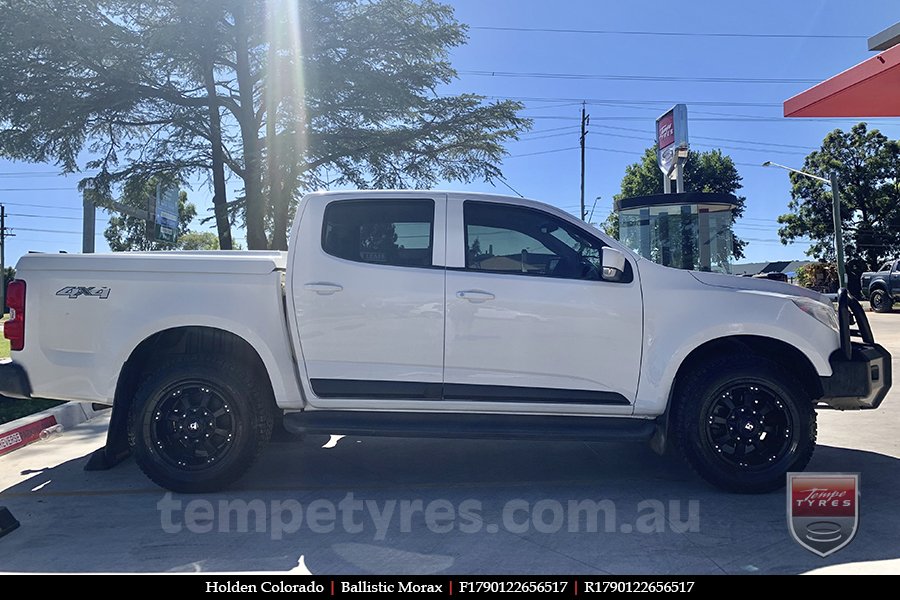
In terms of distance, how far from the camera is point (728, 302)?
445 cm

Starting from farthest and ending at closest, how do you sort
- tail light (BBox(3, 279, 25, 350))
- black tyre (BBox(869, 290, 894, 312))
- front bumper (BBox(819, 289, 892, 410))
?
1. black tyre (BBox(869, 290, 894, 312))
2. tail light (BBox(3, 279, 25, 350))
3. front bumper (BBox(819, 289, 892, 410))

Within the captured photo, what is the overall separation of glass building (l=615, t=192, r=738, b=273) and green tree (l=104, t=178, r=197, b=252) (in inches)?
399

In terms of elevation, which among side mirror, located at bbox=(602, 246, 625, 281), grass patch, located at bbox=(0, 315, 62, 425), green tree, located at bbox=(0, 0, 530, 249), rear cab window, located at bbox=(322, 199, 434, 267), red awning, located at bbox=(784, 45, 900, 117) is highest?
green tree, located at bbox=(0, 0, 530, 249)

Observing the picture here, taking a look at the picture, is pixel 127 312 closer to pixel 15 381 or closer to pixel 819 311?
pixel 15 381

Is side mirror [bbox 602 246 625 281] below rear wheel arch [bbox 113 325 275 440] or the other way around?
the other way around

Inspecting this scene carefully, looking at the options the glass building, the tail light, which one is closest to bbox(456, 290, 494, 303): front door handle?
the tail light

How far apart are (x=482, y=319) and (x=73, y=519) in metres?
2.90

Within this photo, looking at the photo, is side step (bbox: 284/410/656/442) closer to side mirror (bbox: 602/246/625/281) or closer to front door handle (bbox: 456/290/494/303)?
front door handle (bbox: 456/290/494/303)

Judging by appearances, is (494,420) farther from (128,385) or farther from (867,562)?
(128,385)

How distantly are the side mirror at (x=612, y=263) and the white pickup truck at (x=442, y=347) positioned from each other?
1 centimetres

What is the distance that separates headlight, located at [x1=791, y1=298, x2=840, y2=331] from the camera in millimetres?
4512

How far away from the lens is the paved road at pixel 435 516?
11.7 ft

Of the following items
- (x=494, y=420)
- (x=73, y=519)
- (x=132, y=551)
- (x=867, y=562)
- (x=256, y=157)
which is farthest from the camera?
(x=256, y=157)

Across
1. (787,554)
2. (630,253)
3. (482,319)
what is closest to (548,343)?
(482,319)
